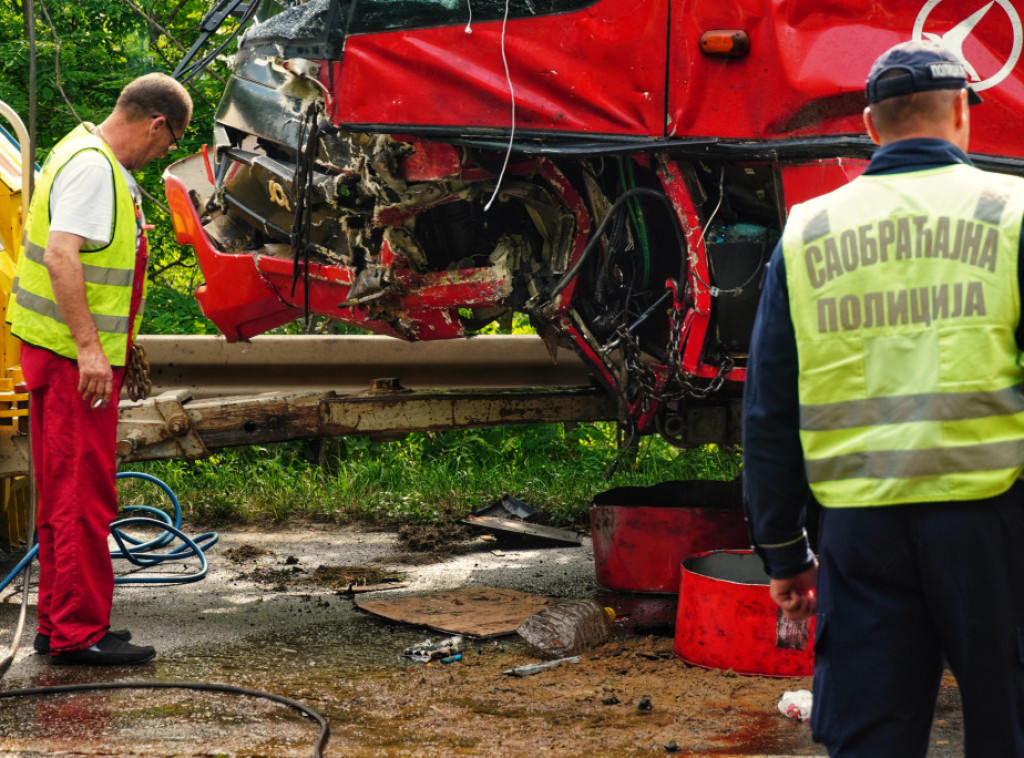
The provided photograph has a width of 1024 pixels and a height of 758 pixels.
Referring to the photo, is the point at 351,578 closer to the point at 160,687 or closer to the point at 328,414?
the point at 328,414

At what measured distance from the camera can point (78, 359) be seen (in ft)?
13.2

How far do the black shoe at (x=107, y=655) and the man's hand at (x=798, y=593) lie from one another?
2.55 m

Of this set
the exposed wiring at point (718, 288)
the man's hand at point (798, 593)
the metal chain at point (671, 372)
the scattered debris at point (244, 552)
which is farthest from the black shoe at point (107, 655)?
the man's hand at point (798, 593)

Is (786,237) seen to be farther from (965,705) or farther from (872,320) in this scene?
(965,705)

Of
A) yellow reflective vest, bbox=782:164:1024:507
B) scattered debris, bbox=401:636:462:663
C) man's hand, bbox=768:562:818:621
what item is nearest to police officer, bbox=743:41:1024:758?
yellow reflective vest, bbox=782:164:1024:507

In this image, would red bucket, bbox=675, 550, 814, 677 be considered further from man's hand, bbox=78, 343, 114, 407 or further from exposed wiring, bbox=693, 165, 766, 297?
man's hand, bbox=78, 343, 114, 407

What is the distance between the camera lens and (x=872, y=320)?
218 centimetres

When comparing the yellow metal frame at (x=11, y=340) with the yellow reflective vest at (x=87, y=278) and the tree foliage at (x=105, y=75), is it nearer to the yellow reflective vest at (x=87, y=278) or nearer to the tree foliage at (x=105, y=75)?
the yellow reflective vest at (x=87, y=278)

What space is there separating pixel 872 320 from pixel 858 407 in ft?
0.52

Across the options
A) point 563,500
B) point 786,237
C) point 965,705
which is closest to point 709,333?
point 786,237

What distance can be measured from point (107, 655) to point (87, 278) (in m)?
1.27

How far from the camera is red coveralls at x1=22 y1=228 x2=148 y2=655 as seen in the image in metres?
4.09

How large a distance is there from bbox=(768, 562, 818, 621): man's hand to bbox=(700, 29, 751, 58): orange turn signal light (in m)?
2.07

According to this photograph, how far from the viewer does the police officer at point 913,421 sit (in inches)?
82.9
